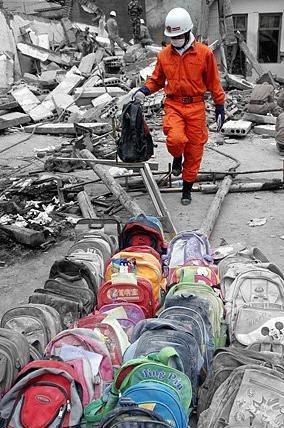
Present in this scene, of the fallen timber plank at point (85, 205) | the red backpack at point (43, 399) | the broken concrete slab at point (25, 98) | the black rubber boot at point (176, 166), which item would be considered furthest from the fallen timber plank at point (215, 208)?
the broken concrete slab at point (25, 98)

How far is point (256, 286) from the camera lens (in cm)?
362

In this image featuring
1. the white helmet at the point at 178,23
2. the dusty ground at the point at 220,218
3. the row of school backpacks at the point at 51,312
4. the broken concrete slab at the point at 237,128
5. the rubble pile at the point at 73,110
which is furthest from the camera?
the broken concrete slab at the point at 237,128

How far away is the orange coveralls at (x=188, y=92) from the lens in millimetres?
6164

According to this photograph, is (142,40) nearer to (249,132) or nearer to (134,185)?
(249,132)

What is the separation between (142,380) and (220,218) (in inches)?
159

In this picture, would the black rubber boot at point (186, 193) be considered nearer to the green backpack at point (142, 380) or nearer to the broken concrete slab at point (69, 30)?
the green backpack at point (142, 380)

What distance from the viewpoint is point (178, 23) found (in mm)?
5910

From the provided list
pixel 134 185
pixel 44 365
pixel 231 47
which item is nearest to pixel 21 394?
pixel 44 365

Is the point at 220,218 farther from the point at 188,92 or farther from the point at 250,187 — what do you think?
the point at 188,92

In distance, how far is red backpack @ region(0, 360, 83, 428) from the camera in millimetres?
2309

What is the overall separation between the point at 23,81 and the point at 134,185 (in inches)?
469

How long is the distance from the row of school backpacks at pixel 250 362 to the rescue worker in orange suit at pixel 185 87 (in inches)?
116

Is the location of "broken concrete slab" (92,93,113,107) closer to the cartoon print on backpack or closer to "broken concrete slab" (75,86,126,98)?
"broken concrete slab" (75,86,126,98)

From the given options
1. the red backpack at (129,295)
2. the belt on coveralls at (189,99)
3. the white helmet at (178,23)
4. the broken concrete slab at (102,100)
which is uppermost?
the white helmet at (178,23)
